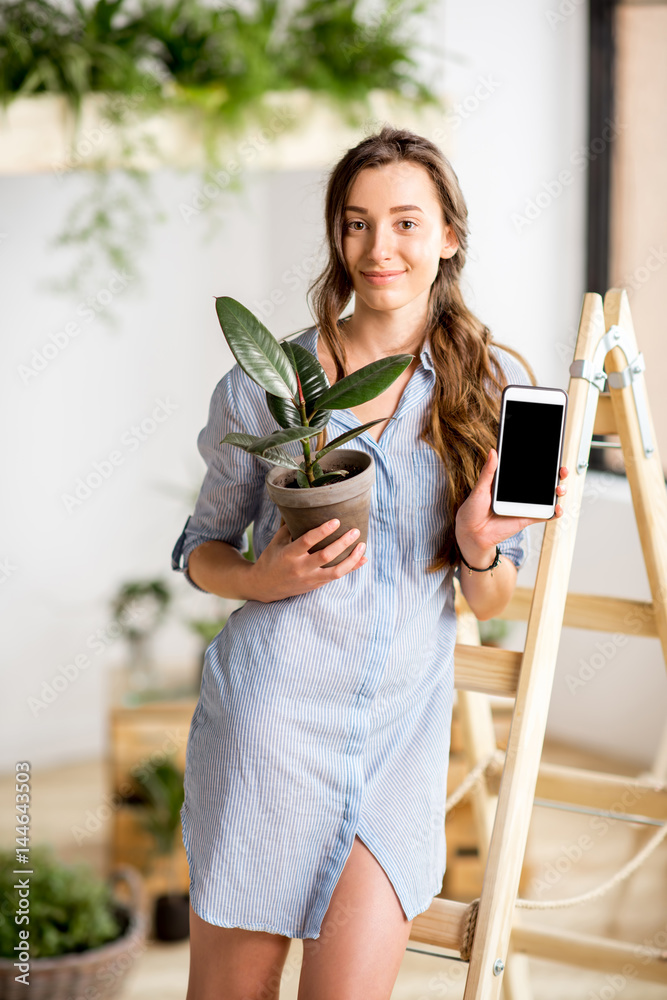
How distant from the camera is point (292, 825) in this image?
1.10m

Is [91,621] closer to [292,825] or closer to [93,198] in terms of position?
[93,198]

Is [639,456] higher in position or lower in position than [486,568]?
higher

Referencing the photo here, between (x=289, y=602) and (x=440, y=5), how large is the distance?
2862 millimetres

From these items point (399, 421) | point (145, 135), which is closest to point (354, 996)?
point (399, 421)

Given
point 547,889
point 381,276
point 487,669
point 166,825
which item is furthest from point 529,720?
point 547,889

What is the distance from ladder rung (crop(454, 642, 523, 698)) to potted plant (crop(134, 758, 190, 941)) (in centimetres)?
154

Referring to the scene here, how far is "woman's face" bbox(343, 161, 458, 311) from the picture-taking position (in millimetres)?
1116

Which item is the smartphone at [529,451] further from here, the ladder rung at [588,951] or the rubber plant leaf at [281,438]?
the ladder rung at [588,951]

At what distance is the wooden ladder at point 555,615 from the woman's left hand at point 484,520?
0.52ft

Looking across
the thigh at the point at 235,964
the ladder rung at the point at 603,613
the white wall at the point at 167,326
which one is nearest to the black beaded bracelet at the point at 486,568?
the ladder rung at the point at 603,613

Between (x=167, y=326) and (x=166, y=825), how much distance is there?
1946mm

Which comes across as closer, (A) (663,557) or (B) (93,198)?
(A) (663,557)

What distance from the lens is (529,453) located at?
1075 millimetres

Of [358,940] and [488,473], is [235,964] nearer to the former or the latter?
[358,940]
